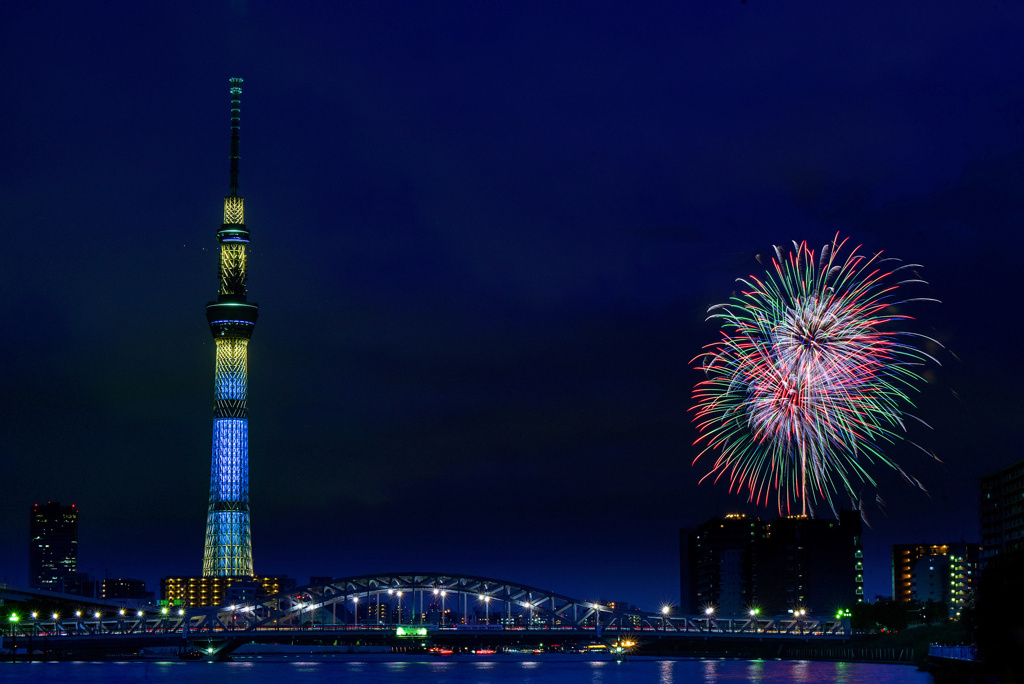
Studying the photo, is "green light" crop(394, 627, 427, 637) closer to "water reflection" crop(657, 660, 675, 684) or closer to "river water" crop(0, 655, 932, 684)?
"river water" crop(0, 655, 932, 684)

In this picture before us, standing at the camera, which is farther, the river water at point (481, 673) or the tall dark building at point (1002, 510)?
the tall dark building at point (1002, 510)

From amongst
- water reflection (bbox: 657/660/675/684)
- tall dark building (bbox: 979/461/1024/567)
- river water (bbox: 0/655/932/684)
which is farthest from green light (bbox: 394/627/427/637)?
tall dark building (bbox: 979/461/1024/567)

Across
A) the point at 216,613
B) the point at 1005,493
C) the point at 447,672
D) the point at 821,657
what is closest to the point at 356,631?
the point at 447,672

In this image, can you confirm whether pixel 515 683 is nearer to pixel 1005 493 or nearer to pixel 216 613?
pixel 216 613

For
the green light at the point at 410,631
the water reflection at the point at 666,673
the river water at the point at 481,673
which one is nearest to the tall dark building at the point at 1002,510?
the river water at the point at 481,673

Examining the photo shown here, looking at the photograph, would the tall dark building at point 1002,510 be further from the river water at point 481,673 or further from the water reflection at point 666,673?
the water reflection at point 666,673

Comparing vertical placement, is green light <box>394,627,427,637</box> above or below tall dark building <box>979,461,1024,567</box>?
below

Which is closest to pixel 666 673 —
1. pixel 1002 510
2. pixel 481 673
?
pixel 481 673
